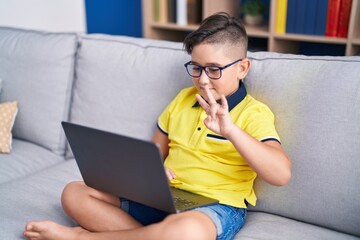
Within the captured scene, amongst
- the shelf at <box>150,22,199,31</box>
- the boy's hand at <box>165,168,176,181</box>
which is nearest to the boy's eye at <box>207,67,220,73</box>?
the boy's hand at <box>165,168,176,181</box>

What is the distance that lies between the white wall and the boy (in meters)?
1.69

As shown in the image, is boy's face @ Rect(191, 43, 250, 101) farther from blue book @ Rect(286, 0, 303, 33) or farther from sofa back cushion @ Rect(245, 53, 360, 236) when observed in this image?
blue book @ Rect(286, 0, 303, 33)

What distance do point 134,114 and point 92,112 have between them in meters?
0.21

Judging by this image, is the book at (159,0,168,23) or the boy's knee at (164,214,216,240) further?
the book at (159,0,168,23)

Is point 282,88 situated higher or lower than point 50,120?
higher

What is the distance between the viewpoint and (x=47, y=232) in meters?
1.24

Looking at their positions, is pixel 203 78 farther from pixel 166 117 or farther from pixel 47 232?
pixel 47 232

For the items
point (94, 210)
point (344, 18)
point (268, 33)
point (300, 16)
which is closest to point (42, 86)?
point (94, 210)

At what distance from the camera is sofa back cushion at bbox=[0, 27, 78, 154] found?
6.09ft

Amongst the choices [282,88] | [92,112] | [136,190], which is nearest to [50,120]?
[92,112]

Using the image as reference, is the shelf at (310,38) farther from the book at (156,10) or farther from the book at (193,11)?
the book at (156,10)

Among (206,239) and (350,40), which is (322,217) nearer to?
(206,239)

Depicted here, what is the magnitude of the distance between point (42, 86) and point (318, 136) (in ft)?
3.76

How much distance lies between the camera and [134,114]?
1.69 meters
